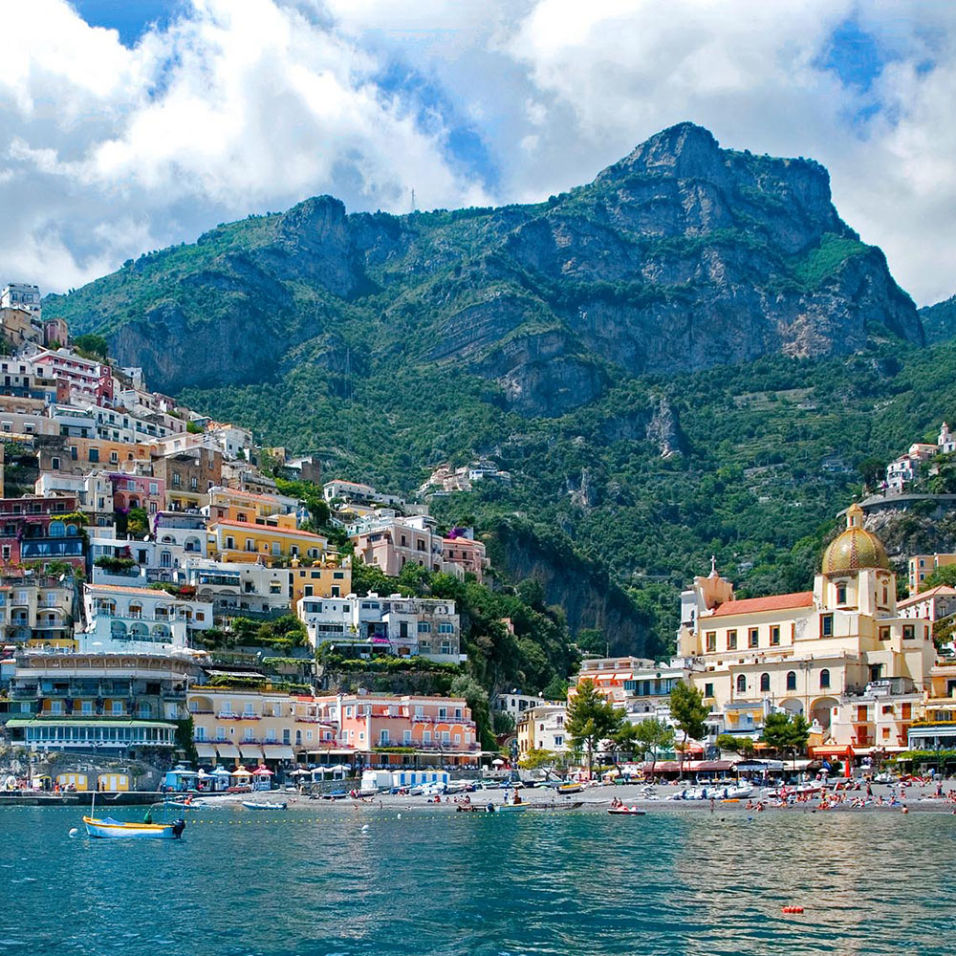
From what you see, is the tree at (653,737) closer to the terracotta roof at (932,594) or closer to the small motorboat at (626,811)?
the small motorboat at (626,811)

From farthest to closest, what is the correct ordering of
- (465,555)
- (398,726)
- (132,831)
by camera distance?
(465,555), (398,726), (132,831)

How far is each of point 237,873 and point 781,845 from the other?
70.2 feet

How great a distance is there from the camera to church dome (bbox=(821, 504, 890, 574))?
350 feet

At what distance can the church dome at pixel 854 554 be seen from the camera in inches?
4200

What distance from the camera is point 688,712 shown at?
98312mm

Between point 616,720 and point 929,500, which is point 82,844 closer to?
point 616,720

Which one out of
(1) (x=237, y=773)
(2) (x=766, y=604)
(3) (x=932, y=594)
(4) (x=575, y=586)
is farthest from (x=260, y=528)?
(4) (x=575, y=586)

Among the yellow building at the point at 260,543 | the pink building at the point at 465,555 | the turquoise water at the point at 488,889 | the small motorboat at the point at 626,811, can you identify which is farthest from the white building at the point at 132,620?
the pink building at the point at 465,555

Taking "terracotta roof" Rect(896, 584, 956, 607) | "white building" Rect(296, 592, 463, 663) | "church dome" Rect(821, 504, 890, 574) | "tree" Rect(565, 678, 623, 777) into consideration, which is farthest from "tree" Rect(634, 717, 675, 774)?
"terracotta roof" Rect(896, 584, 956, 607)

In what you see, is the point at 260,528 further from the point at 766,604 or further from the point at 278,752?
the point at 766,604

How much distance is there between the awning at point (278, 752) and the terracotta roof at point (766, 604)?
33.4 metres

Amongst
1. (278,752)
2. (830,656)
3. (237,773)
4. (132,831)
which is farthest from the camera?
(830,656)

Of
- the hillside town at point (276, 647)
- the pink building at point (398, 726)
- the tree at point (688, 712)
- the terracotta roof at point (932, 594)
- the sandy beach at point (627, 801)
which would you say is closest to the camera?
the sandy beach at point (627, 801)

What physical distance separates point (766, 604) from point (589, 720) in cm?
1918
